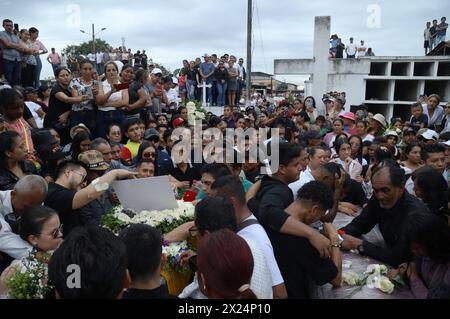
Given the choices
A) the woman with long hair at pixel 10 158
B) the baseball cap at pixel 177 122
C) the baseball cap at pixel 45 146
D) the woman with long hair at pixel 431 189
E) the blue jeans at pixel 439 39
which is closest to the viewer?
the woman with long hair at pixel 10 158

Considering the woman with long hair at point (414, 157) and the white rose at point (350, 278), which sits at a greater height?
the woman with long hair at point (414, 157)

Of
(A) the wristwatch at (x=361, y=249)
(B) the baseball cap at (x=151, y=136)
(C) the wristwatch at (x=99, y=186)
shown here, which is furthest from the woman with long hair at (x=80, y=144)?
(A) the wristwatch at (x=361, y=249)

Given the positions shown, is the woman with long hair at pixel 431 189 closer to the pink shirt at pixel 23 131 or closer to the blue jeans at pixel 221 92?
the pink shirt at pixel 23 131

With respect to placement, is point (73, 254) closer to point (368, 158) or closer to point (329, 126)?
point (368, 158)

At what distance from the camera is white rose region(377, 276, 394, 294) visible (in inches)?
116

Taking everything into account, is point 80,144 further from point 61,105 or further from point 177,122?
point 177,122

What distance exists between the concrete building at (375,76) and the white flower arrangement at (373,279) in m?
11.9

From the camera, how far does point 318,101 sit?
603 inches

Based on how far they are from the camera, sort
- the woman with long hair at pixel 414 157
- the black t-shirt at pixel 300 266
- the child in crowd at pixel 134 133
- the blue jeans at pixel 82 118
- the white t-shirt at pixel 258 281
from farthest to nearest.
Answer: the blue jeans at pixel 82 118 → the child in crowd at pixel 134 133 → the woman with long hair at pixel 414 157 → the black t-shirt at pixel 300 266 → the white t-shirt at pixel 258 281

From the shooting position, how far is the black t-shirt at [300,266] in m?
2.84

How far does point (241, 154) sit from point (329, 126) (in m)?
5.43

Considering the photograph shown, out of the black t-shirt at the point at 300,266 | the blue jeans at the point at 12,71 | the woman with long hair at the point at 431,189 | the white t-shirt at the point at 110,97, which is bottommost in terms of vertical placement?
the black t-shirt at the point at 300,266

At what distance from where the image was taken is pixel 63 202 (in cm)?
330

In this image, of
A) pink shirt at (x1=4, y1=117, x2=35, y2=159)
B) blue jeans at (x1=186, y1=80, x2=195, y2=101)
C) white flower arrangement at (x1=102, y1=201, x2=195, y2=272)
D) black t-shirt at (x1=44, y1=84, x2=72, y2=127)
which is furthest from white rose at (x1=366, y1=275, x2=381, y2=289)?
blue jeans at (x1=186, y1=80, x2=195, y2=101)
